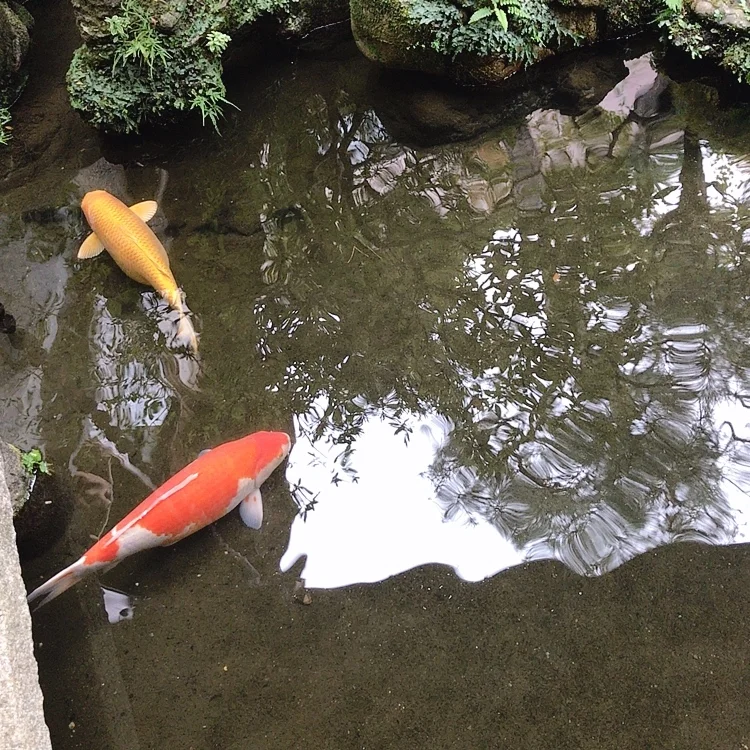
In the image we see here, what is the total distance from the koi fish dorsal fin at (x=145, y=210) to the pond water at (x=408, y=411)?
0.24 feet

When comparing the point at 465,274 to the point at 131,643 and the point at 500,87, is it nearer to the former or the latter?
the point at 500,87

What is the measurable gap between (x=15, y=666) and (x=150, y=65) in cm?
433

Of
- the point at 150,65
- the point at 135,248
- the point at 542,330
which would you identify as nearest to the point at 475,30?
the point at 150,65

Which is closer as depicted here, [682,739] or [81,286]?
[682,739]

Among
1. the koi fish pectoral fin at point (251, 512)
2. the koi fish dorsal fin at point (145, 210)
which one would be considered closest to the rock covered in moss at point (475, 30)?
the koi fish dorsal fin at point (145, 210)

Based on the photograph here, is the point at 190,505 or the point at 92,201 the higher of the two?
the point at 92,201

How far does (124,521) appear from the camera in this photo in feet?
10.4

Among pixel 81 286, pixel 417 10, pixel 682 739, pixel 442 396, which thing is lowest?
pixel 682 739

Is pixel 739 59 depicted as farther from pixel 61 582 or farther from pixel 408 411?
pixel 61 582

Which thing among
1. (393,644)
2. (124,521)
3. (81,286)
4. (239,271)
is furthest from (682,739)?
(81,286)

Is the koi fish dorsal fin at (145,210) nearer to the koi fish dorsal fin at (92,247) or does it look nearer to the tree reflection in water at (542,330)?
the koi fish dorsal fin at (92,247)

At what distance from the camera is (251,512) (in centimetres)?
348

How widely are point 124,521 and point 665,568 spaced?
2883mm

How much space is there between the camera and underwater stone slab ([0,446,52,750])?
2287mm
